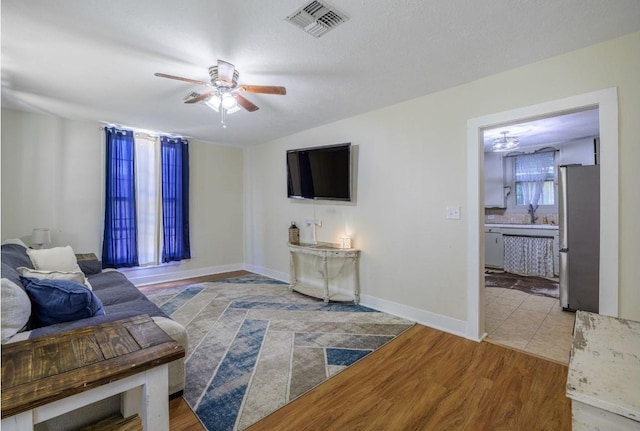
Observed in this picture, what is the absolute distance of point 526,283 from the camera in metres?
4.65

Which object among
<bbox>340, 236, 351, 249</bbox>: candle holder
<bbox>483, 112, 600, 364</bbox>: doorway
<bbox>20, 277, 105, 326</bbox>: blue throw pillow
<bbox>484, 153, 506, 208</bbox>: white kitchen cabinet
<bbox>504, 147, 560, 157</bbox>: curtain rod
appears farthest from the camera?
<bbox>484, 153, 506, 208</bbox>: white kitchen cabinet

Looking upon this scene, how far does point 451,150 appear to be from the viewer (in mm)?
2855

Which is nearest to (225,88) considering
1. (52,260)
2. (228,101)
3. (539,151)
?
(228,101)

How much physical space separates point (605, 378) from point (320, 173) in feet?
11.4

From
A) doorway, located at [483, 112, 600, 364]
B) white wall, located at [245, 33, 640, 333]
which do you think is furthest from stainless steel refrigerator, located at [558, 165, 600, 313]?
white wall, located at [245, 33, 640, 333]

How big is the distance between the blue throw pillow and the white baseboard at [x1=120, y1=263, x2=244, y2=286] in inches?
123

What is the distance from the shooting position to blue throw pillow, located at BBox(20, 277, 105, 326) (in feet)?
5.19

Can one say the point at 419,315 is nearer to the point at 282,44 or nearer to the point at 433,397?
the point at 433,397

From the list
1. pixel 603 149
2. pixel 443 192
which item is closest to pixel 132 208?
pixel 443 192

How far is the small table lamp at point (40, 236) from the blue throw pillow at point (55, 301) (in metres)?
2.50

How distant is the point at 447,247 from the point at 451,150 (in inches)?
39.9

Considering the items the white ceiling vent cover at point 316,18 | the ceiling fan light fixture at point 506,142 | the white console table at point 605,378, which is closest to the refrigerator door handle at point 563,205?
the ceiling fan light fixture at point 506,142

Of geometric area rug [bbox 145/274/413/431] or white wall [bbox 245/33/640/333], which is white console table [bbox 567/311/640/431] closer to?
white wall [bbox 245/33/640/333]

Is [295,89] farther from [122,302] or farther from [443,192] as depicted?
[122,302]
